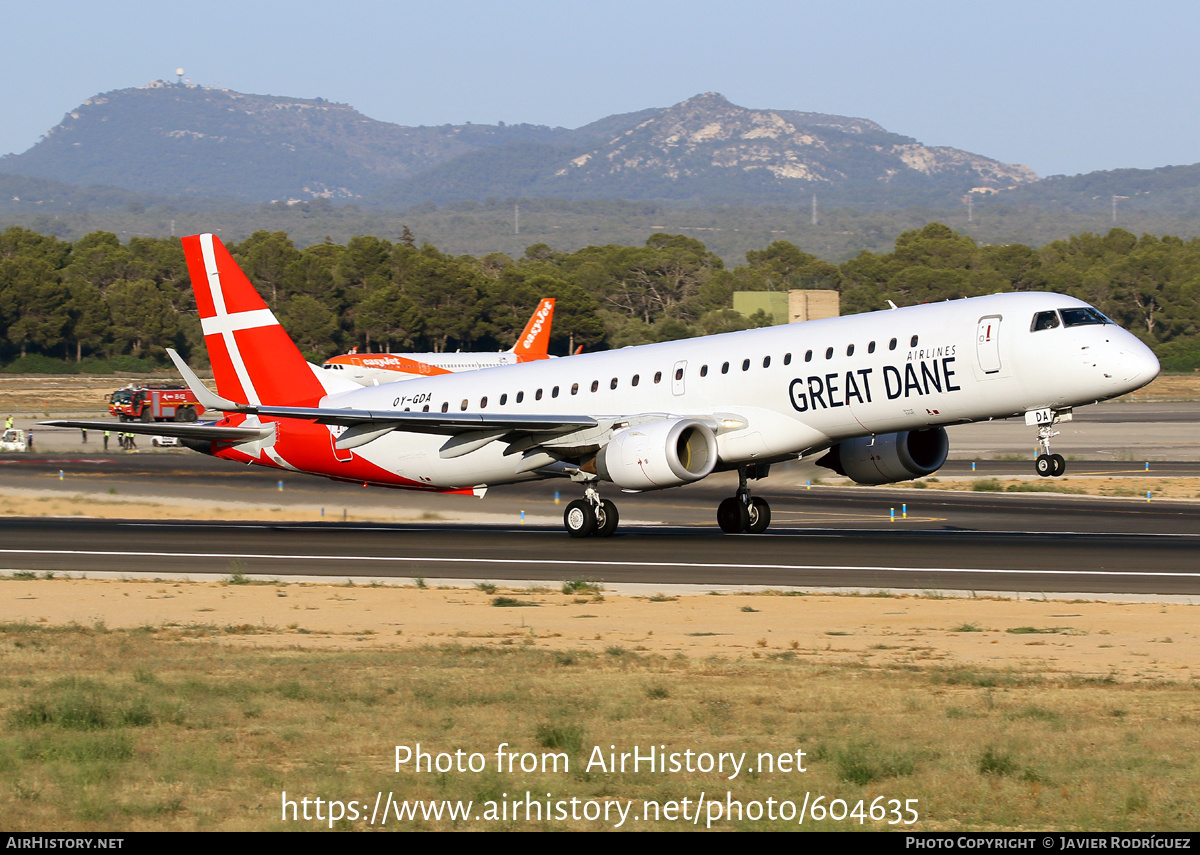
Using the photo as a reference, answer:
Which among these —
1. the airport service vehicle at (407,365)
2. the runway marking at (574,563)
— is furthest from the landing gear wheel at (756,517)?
the airport service vehicle at (407,365)

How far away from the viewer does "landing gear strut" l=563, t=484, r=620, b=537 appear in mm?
33156

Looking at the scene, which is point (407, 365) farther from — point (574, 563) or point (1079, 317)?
point (1079, 317)

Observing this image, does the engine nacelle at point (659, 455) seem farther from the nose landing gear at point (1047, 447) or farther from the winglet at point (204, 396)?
the winglet at point (204, 396)

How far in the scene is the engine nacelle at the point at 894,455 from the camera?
32.6 meters

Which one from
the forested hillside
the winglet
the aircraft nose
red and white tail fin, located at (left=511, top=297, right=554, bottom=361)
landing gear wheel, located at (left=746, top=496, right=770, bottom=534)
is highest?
the forested hillside

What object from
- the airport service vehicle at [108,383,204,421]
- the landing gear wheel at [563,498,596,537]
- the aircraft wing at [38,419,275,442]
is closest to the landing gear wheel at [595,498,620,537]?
the landing gear wheel at [563,498,596,537]

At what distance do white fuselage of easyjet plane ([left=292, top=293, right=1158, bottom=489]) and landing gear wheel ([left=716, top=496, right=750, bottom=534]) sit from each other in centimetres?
298

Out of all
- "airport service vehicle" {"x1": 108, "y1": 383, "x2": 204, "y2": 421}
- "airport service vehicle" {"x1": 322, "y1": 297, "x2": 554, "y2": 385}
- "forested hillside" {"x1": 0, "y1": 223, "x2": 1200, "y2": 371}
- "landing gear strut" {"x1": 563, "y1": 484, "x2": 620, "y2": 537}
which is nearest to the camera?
"landing gear strut" {"x1": 563, "y1": 484, "x2": 620, "y2": 537}

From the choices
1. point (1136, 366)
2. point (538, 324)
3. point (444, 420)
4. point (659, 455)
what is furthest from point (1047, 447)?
point (538, 324)

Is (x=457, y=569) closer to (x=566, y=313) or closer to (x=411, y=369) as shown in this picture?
(x=411, y=369)

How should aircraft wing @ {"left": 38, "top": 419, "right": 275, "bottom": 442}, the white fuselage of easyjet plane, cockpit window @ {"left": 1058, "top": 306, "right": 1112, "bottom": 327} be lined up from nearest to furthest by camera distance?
1. the white fuselage of easyjet plane
2. cockpit window @ {"left": 1058, "top": 306, "right": 1112, "bottom": 327}
3. aircraft wing @ {"left": 38, "top": 419, "right": 275, "bottom": 442}

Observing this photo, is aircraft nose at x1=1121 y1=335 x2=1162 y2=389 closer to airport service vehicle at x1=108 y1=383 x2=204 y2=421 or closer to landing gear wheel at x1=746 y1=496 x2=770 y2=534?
landing gear wheel at x1=746 y1=496 x2=770 y2=534

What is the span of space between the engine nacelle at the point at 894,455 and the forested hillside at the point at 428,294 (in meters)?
96.8

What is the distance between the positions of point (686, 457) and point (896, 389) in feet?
15.6
